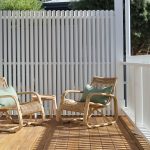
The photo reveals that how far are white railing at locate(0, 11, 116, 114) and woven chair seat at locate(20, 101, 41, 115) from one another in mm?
1412

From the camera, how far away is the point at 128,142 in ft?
20.1

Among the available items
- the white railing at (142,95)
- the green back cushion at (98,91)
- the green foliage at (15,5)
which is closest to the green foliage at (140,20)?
the green foliage at (15,5)

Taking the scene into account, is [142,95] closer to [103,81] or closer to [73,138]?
[73,138]

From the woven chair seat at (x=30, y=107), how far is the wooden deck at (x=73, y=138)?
288mm

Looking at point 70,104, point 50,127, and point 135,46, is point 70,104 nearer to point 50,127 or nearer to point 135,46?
point 50,127

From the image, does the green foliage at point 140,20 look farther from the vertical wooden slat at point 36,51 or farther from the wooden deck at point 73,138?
the wooden deck at point 73,138

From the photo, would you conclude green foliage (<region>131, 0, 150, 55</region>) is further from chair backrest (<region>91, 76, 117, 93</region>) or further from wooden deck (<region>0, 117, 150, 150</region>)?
wooden deck (<region>0, 117, 150, 150</region>)

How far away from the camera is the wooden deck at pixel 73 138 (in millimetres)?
5814

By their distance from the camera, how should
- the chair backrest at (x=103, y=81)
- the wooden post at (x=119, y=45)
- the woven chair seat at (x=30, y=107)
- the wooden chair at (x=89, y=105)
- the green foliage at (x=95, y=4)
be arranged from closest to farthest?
the woven chair seat at (x=30, y=107)
the wooden chair at (x=89, y=105)
the chair backrest at (x=103, y=81)
the wooden post at (x=119, y=45)
the green foliage at (x=95, y=4)

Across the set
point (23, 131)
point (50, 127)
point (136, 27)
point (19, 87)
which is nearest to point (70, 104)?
point (50, 127)

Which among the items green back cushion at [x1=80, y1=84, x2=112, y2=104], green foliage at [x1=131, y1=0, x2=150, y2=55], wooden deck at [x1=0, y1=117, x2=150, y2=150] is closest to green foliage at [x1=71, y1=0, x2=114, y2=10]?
green foliage at [x1=131, y1=0, x2=150, y2=55]

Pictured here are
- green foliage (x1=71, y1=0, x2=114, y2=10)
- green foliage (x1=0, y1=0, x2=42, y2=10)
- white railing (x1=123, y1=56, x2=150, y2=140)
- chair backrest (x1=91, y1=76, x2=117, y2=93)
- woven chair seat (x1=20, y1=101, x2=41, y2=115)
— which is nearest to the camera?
white railing (x1=123, y1=56, x2=150, y2=140)

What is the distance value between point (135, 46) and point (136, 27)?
0.78 meters

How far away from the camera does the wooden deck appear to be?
5814 mm
